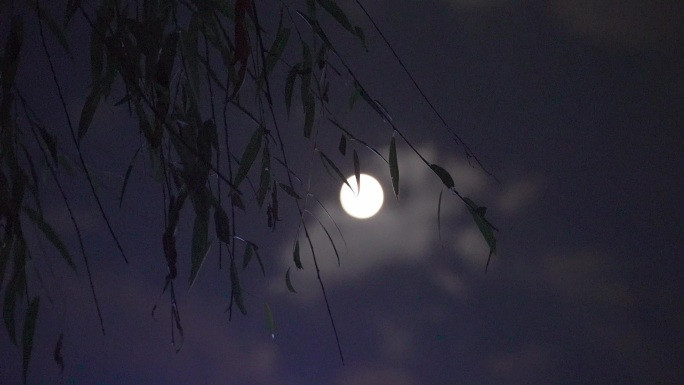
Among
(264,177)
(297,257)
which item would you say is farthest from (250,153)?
(297,257)

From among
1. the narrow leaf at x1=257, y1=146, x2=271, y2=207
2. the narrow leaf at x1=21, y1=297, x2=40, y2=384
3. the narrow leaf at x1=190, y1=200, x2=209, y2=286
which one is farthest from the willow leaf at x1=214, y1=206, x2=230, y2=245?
the narrow leaf at x1=21, y1=297, x2=40, y2=384

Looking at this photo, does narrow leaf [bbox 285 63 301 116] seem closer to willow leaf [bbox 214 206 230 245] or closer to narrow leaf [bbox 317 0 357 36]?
narrow leaf [bbox 317 0 357 36]

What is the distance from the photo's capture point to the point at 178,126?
2.18 feet

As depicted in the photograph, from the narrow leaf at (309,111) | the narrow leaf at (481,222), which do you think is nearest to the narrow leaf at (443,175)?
the narrow leaf at (481,222)

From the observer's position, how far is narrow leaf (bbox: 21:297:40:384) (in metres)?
0.60

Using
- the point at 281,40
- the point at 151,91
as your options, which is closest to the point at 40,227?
the point at 151,91

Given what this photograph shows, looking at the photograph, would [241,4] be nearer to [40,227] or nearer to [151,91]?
[151,91]

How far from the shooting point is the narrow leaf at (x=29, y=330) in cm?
60

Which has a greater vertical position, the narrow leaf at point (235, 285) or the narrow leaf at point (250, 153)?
the narrow leaf at point (250, 153)

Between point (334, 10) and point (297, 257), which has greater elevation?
point (334, 10)

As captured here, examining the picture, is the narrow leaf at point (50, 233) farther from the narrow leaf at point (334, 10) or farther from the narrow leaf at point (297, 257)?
the narrow leaf at point (334, 10)

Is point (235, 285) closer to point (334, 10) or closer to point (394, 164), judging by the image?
point (394, 164)

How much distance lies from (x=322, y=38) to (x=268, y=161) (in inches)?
6.6

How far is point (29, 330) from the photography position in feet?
2.13
